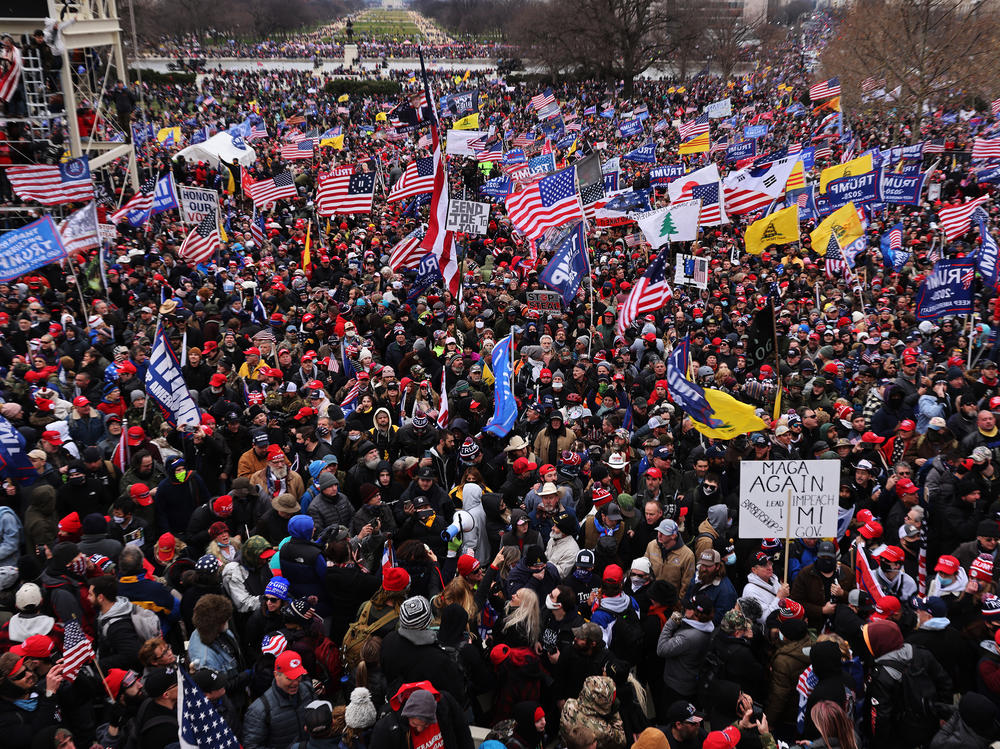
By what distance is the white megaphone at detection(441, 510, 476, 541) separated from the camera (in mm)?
6844

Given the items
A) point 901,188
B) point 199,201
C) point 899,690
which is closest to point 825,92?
point 901,188

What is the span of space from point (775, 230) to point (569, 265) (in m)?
5.37

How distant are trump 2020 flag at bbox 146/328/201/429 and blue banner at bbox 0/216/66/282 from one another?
4404 mm

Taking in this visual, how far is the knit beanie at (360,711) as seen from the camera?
14.2 feet

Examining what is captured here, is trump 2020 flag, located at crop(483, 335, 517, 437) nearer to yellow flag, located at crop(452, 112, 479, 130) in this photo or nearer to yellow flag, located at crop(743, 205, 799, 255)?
yellow flag, located at crop(743, 205, 799, 255)

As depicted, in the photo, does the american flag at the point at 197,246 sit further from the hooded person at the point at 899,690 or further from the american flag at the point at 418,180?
the hooded person at the point at 899,690

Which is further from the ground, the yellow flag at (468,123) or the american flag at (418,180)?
the yellow flag at (468,123)

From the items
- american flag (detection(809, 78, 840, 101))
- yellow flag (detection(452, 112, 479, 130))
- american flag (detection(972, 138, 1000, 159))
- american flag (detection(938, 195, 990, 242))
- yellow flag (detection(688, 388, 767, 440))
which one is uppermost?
american flag (detection(809, 78, 840, 101))

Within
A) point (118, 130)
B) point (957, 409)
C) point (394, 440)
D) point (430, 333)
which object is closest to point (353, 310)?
point (430, 333)

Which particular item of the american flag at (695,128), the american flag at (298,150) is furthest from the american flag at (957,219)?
the american flag at (298,150)

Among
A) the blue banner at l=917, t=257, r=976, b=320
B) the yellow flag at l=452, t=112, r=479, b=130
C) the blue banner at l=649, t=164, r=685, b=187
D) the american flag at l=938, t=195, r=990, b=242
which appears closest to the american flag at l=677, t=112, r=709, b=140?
the blue banner at l=649, t=164, r=685, b=187

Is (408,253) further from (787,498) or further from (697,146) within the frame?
(697,146)

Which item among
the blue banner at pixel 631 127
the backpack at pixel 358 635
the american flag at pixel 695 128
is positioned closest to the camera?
the backpack at pixel 358 635

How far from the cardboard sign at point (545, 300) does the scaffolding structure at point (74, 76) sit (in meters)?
11.2
